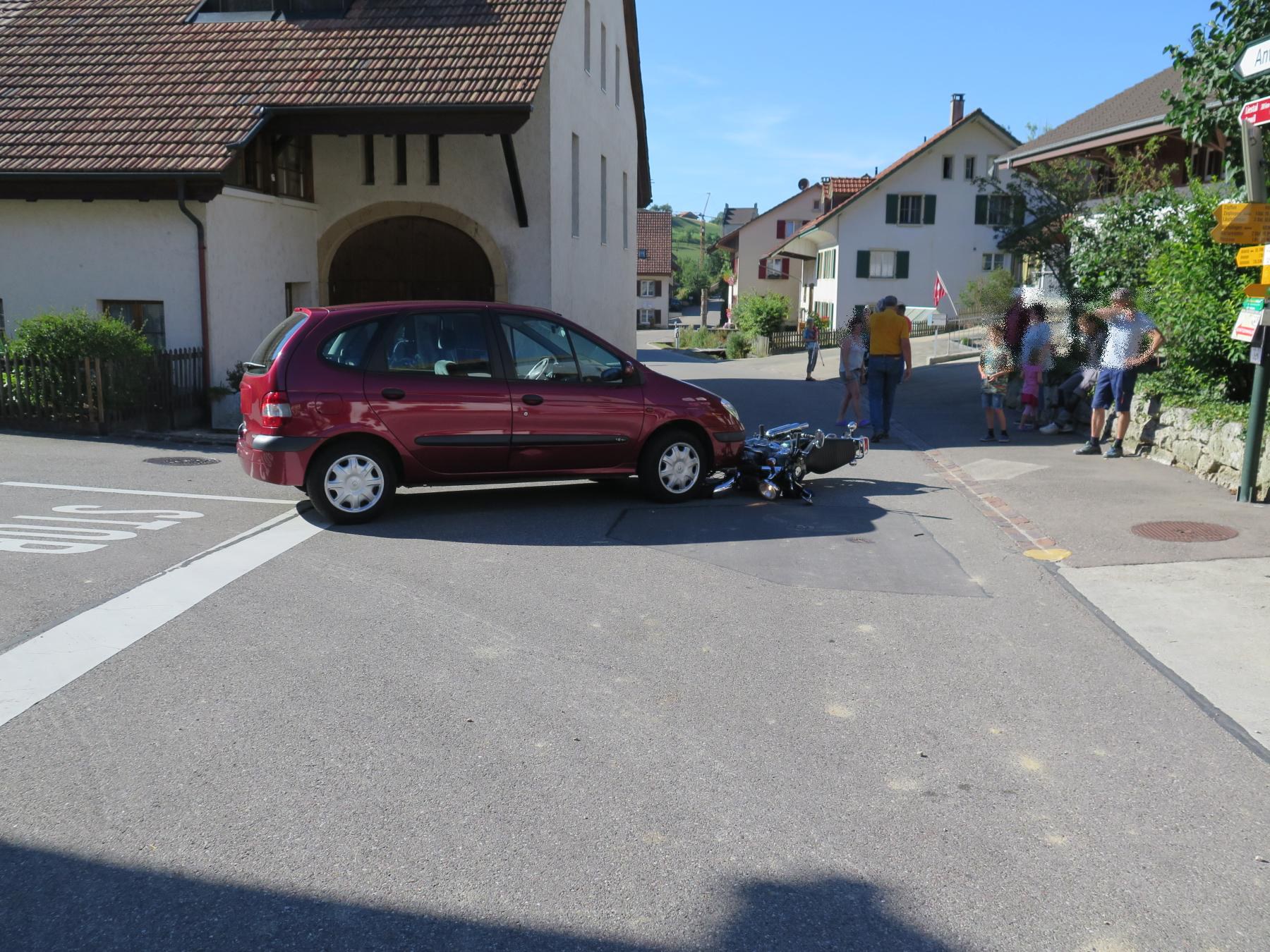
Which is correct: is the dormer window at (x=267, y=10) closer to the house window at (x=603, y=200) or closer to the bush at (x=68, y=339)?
the bush at (x=68, y=339)

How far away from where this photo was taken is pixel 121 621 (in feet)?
21.2

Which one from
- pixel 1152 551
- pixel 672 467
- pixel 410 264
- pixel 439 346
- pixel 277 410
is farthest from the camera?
pixel 410 264

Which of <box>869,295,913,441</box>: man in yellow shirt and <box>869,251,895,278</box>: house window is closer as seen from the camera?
<box>869,295,913,441</box>: man in yellow shirt

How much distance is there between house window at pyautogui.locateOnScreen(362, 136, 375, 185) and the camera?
18.3 metres

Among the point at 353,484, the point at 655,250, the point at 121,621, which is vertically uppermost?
the point at 655,250

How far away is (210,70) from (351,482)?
1068cm

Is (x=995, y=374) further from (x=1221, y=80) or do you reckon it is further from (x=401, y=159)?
(x=401, y=159)

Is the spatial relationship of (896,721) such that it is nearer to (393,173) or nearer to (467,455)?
(467,455)

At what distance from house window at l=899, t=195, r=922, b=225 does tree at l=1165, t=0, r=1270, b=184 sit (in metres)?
38.1

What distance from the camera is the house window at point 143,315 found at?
1617 centimetres

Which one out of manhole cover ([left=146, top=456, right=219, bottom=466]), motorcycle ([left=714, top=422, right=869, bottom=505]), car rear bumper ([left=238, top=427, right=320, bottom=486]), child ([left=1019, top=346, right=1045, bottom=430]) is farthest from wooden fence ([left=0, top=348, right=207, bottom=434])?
child ([left=1019, top=346, right=1045, bottom=430])

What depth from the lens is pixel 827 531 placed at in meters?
9.23

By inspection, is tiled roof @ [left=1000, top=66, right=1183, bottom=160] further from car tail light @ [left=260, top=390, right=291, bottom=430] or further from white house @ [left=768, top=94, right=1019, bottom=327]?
white house @ [left=768, top=94, right=1019, bottom=327]

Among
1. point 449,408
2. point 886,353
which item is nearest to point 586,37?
point 886,353
